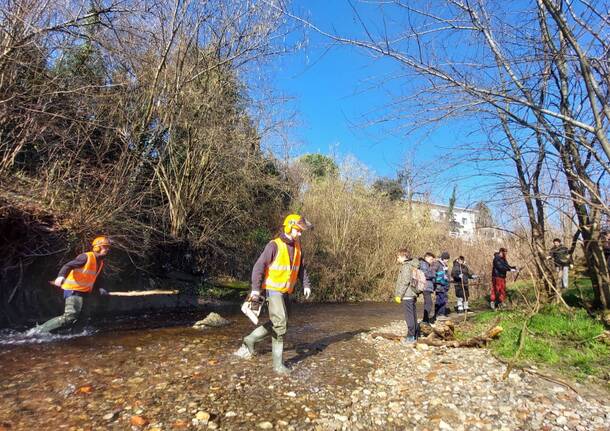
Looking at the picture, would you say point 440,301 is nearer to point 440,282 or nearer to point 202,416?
point 440,282

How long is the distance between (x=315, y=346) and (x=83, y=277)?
4.85 m

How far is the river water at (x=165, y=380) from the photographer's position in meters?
4.52

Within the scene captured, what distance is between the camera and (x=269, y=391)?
5379mm

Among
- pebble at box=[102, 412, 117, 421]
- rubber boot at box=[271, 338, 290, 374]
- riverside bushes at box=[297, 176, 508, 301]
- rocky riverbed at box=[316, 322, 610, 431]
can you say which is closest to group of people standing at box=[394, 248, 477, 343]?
rocky riverbed at box=[316, 322, 610, 431]

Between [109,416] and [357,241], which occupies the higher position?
[357,241]

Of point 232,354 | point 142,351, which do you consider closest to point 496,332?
point 232,354

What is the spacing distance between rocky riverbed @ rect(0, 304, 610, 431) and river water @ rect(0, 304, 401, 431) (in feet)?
0.06

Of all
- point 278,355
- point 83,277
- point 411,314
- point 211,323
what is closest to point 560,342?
point 411,314

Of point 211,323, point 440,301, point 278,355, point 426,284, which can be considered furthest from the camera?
point 440,301

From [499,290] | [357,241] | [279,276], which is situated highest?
[357,241]

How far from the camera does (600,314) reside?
8.21 meters

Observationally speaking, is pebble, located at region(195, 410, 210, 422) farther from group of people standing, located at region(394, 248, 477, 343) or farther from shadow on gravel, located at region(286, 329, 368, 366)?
group of people standing, located at region(394, 248, 477, 343)

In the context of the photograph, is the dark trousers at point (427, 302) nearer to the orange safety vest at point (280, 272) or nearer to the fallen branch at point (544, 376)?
the fallen branch at point (544, 376)

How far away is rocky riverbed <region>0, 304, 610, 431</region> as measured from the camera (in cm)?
449
